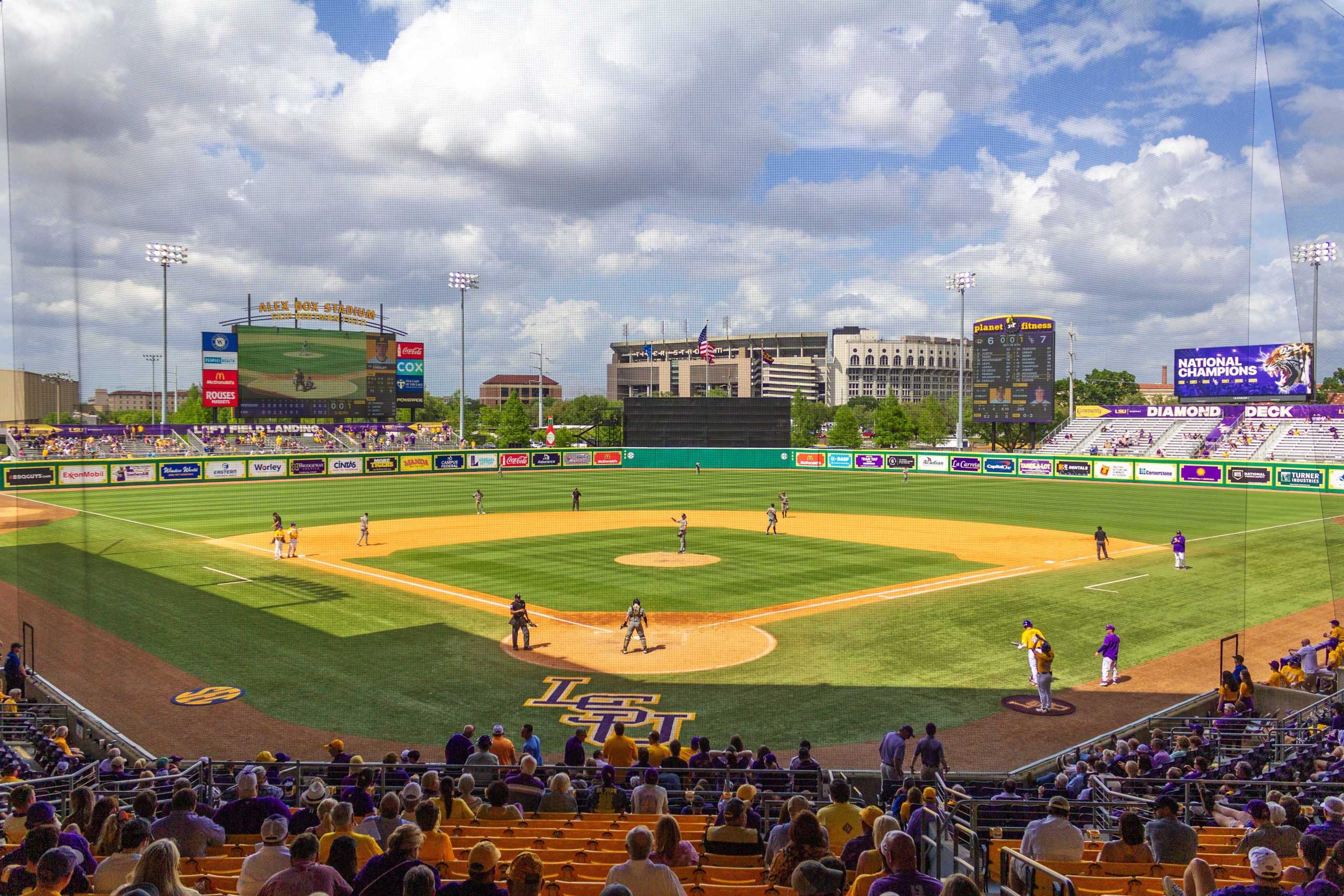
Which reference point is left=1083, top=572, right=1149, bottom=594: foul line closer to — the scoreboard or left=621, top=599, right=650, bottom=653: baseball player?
left=621, top=599, right=650, bottom=653: baseball player

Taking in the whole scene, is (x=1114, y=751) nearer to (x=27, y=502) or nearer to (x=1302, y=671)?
(x=1302, y=671)

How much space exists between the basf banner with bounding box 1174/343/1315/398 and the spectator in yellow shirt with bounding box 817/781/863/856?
226 ft

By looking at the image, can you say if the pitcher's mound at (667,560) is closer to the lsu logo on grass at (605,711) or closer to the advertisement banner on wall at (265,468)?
the lsu logo on grass at (605,711)

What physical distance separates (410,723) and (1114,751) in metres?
10.8

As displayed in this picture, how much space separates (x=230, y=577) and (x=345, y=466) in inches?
1469

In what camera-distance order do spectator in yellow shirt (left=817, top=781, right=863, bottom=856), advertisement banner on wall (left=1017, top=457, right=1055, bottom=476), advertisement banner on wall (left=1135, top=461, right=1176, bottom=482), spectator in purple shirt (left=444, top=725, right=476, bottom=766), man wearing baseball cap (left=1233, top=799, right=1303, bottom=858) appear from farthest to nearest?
advertisement banner on wall (left=1017, top=457, right=1055, bottom=476)
advertisement banner on wall (left=1135, top=461, right=1176, bottom=482)
spectator in purple shirt (left=444, top=725, right=476, bottom=766)
spectator in yellow shirt (left=817, top=781, right=863, bottom=856)
man wearing baseball cap (left=1233, top=799, right=1303, bottom=858)

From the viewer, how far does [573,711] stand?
1557 centimetres

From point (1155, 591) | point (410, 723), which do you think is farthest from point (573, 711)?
point (1155, 591)

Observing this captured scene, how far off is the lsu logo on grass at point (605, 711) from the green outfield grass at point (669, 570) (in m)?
6.58

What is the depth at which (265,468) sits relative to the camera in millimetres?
59344

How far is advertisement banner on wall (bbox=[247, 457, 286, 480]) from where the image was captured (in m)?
58.7

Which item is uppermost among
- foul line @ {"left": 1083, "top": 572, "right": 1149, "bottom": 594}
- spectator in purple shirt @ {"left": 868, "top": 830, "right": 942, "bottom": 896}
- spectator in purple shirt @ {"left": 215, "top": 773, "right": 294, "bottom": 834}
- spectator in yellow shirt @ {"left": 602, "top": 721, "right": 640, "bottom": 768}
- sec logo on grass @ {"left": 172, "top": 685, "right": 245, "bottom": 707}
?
spectator in purple shirt @ {"left": 868, "top": 830, "right": 942, "bottom": 896}

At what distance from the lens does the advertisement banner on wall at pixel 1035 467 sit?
66.1m

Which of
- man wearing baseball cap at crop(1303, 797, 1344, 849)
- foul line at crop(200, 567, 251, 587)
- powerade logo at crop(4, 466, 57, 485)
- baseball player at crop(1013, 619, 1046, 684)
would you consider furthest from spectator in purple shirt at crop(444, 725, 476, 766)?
powerade logo at crop(4, 466, 57, 485)
